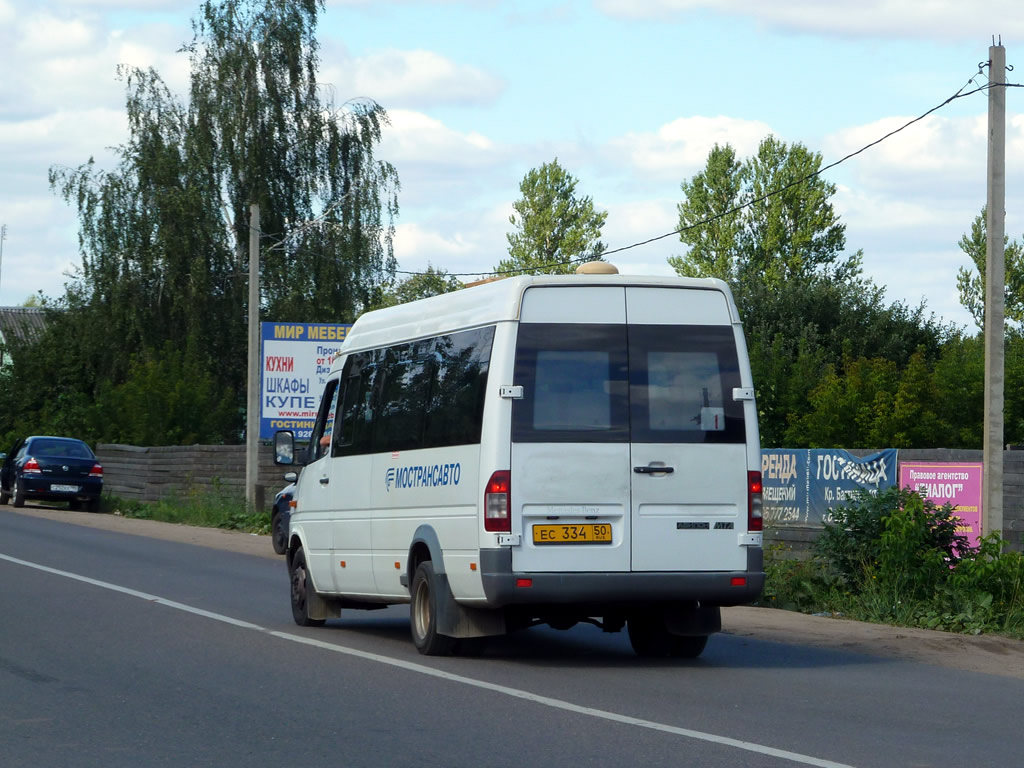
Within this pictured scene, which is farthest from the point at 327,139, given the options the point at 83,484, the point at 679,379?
the point at 679,379

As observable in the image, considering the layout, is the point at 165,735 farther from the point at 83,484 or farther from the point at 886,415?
the point at 83,484

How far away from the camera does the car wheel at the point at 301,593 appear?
13438mm

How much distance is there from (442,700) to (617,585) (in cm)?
183

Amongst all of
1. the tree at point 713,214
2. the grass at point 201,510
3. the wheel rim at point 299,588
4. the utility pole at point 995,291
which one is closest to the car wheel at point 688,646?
the wheel rim at point 299,588

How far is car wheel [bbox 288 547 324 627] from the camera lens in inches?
529

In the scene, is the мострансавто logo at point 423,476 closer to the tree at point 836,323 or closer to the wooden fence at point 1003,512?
the wooden fence at point 1003,512

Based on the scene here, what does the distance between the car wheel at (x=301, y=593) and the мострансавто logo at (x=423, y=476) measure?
1896 mm

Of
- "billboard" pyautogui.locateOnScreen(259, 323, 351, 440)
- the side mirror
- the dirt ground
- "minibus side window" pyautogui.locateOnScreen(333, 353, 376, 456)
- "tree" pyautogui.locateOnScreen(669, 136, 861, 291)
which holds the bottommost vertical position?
the dirt ground

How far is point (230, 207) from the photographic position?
161 ft

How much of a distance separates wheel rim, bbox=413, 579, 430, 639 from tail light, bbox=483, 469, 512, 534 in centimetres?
112

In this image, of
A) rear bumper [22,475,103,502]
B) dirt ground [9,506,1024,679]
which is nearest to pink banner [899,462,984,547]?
dirt ground [9,506,1024,679]

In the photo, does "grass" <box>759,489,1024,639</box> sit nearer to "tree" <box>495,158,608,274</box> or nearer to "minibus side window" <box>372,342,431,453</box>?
"minibus side window" <box>372,342,431,453</box>

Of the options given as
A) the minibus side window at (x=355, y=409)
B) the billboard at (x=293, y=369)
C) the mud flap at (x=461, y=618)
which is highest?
the billboard at (x=293, y=369)

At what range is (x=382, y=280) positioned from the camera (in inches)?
1978
